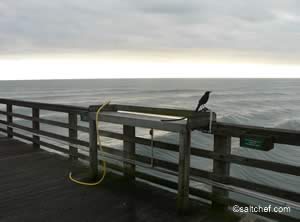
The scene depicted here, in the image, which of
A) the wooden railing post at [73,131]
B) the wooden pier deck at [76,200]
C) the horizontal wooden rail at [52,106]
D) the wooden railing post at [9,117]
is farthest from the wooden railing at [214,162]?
the wooden railing post at [9,117]

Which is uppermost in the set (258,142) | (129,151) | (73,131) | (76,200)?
(258,142)

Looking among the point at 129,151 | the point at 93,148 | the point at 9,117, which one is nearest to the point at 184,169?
the point at 129,151

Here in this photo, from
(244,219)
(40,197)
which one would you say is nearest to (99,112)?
(40,197)

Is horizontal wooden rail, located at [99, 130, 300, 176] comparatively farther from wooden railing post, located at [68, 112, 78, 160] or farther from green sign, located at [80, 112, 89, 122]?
wooden railing post, located at [68, 112, 78, 160]

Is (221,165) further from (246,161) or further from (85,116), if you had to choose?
(85,116)

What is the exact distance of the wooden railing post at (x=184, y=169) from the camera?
333 centimetres

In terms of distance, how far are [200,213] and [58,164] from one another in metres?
2.97

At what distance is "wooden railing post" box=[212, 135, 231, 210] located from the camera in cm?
342

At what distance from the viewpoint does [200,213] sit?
3.45 metres

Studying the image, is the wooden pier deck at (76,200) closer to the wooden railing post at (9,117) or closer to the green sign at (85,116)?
the green sign at (85,116)

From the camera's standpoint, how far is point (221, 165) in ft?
11.4

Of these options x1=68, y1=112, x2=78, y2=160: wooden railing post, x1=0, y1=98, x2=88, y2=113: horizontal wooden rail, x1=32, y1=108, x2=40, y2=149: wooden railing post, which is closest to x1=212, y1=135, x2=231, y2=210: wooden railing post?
x1=0, y1=98, x2=88, y2=113: horizontal wooden rail

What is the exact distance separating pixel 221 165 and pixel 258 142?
56 centimetres

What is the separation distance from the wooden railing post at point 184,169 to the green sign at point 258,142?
0.58 metres
